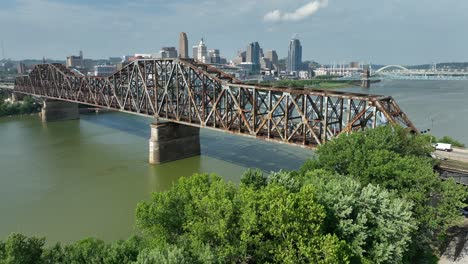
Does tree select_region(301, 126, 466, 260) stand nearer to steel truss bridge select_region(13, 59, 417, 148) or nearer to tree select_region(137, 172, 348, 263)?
steel truss bridge select_region(13, 59, 417, 148)

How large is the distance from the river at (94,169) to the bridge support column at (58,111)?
29.1ft

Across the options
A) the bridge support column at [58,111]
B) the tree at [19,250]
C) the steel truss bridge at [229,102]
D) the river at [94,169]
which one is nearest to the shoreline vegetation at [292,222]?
the tree at [19,250]

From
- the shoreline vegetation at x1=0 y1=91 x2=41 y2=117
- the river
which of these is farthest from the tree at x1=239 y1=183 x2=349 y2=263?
the shoreline vegetation at x1=0 y1=91 x2=41 y2=117

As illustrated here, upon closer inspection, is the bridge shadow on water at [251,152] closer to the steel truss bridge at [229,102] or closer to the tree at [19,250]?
the steel truss bridge at [229,102]

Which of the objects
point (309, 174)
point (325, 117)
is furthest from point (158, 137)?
point (309, 174)

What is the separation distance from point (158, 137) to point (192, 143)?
5.89m

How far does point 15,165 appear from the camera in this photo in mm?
54656

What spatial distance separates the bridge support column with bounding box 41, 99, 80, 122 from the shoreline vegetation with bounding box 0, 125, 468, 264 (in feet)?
285

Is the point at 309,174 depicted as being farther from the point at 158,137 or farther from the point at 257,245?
the point at 158,137

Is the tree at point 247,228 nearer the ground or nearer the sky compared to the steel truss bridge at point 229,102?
nearer the ground

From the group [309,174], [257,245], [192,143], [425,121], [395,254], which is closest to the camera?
[257,245]

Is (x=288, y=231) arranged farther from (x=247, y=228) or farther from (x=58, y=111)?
(x=58, y=111)

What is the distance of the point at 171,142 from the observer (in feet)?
182

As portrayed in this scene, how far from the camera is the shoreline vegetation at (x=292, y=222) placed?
661 inches
